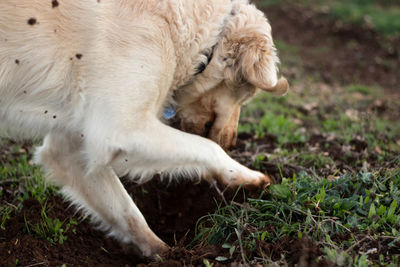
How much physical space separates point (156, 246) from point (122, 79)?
1258 mm

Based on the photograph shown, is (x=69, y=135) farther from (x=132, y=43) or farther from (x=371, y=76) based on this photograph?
(x=371, y=76)

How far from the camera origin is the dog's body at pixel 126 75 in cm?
296

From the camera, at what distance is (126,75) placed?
2.94m

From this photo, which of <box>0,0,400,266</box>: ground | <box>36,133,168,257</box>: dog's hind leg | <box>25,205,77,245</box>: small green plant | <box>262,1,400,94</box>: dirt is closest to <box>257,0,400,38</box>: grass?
<box>262,1,400,94</box>: dirt

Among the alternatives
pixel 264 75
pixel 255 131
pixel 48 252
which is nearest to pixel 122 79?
pixel 264 75

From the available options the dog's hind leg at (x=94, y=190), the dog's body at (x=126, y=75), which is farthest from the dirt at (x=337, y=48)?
the dog's hind leg at (x=94, y=190)

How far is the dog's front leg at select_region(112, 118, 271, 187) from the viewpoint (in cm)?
299

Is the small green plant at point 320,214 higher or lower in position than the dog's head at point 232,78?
lower

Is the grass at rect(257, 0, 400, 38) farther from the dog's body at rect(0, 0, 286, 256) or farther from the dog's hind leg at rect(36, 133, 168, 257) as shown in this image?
the dog's hind leg at rect(36, 133, 168, 257)

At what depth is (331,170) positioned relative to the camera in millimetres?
3826

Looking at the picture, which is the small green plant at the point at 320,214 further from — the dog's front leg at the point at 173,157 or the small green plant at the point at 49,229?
the small green plant at the point at 49,229

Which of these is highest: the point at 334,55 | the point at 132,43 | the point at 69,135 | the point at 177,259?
the point at 132,43

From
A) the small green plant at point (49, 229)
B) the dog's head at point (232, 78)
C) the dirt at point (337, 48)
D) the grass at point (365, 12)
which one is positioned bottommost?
the dirt at point (337, 48)

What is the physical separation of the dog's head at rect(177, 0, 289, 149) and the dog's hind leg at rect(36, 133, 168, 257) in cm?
76
